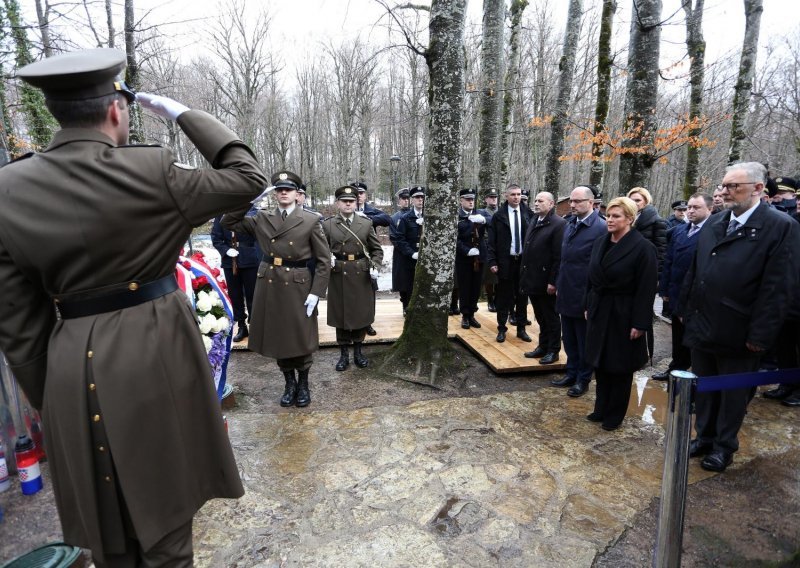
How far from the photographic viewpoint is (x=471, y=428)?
13.4 ft

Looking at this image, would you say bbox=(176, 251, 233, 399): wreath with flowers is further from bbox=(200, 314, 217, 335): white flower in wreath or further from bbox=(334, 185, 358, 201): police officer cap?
bbox=(334, 185, 358, 201): police officer cap

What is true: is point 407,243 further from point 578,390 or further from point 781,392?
point 781,392

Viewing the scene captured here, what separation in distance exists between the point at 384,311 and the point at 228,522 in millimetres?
5280

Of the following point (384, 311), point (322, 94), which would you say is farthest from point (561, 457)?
point (322, 94)

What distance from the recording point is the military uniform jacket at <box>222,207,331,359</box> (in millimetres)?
4285

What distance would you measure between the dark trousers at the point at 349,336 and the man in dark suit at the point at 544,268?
6.62 ft

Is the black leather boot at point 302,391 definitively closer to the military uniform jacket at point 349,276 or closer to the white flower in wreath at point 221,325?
the military uniform jacket at point 349,276

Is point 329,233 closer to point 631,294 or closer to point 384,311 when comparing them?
point 384,311

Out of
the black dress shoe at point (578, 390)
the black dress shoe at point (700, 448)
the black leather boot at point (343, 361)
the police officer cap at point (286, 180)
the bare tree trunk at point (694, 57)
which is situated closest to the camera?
the black dress shoe at point (700, 448)

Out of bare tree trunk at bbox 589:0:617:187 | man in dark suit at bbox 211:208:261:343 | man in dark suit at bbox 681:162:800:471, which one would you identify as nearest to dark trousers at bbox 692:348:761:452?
man in dark suit at bbox 681:162:800:471

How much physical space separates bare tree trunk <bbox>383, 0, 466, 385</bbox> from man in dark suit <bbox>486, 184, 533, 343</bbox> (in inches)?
49.4

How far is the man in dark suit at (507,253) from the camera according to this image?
6348 mm

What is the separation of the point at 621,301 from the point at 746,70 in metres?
Answer: 11.0

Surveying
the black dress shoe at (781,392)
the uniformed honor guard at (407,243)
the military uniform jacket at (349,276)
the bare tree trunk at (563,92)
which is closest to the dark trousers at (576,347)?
the black dress shoe at (781,392)
